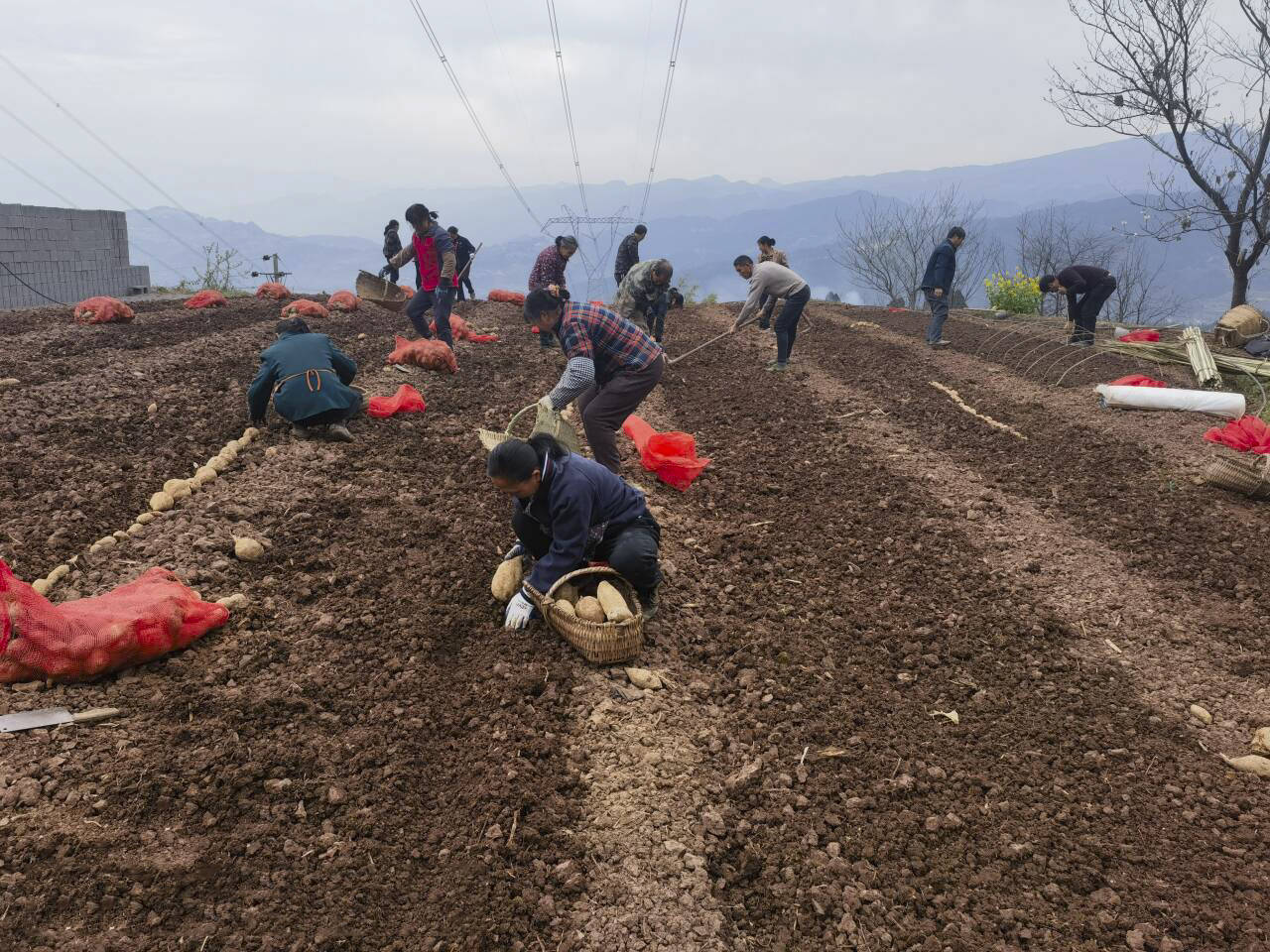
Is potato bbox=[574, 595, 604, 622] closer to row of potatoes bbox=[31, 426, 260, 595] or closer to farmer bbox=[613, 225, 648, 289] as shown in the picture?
row of potatoes bbox=[31, 426, 260, 595]

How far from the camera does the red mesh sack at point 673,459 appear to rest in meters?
5.61

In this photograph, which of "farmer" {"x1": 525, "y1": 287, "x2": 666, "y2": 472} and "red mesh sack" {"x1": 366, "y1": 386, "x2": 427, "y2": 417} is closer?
"farmer" {"x1": 525, "y1": 287, "x2": 666, "y2": 472}

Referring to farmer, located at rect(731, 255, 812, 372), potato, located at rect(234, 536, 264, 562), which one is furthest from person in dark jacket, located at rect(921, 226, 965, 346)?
potato, located at rect(234, 536, 264, 562)

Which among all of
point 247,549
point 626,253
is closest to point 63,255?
point 626,253

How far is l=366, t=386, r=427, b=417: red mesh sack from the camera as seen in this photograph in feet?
21.3

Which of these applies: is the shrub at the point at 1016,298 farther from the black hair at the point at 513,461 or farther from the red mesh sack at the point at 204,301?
the black hair at the point at 513,461

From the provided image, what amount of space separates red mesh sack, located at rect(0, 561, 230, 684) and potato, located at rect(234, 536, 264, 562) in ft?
2.44

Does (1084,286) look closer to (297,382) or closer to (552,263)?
Result: (552,263)

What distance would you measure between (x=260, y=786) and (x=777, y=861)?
5.87 ft

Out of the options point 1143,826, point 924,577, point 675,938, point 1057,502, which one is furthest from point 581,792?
point 1057,502

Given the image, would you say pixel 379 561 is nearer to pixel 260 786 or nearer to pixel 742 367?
pixel 260 786

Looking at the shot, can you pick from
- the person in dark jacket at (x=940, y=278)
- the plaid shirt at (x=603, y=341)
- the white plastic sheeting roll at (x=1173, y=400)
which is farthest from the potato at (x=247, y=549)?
the person in dark jacket at (x=940, y=278)

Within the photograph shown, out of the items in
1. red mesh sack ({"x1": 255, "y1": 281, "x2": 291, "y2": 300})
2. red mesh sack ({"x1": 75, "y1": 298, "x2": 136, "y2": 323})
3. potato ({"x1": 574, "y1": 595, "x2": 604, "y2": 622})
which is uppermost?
red mesh sack ({"x1": 255, "y1": 281, "x2": 291, "y2": 300})

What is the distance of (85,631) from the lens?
2873 mm
